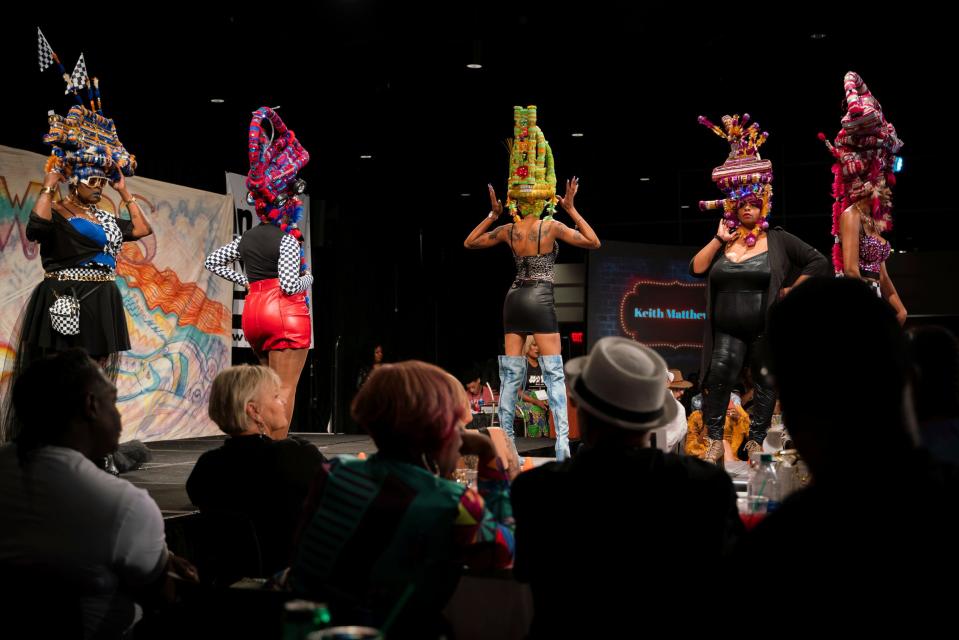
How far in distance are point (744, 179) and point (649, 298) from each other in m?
7.90

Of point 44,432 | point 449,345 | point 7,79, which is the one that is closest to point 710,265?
point 44,432

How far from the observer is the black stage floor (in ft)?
16.3

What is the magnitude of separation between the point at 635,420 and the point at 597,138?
9313 mm

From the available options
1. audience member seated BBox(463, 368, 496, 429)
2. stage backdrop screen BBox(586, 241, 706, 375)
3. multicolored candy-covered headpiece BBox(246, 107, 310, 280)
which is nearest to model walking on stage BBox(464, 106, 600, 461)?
multicolored candy-covered headpiece BBox(246, 107, 310, 280)

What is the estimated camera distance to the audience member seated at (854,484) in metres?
1.12

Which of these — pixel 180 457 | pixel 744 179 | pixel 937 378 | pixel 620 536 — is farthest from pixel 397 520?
pixel 180 457

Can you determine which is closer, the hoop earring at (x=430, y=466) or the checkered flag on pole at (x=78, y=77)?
the hoop earring at (x=430, y=466)

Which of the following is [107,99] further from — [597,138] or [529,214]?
[597,138]

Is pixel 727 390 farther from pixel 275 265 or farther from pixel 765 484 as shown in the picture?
pixel 275 265

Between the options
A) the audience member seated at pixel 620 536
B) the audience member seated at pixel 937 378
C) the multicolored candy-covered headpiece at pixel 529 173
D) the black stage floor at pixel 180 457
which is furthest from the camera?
the multicolored candy-covered headpiece at pixel 529 173

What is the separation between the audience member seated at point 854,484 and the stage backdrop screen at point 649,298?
1152cm

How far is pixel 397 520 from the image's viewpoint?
206 cm

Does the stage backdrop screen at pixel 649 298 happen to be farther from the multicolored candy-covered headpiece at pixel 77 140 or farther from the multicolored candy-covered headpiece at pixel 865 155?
the multicolored candy-covered headpiece at pixel 77 140

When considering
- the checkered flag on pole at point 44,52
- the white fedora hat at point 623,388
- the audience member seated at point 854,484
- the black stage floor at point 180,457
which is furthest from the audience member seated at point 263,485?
the checkered flag on pole at point 44,52
